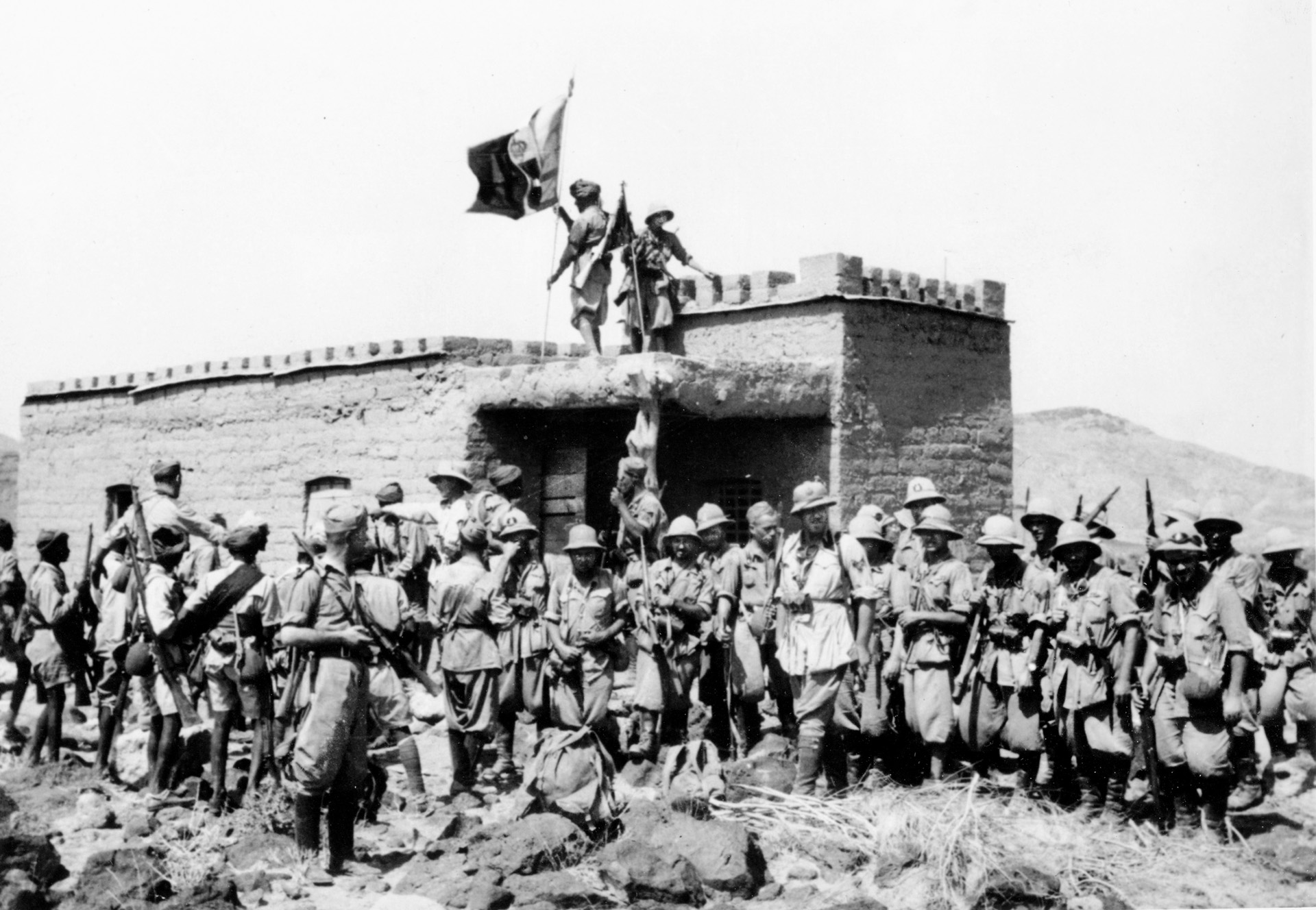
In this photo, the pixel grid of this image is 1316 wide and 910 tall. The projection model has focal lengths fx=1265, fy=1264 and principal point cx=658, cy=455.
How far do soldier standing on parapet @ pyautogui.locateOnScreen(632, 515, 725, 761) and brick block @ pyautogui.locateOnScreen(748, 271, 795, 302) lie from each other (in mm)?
4672

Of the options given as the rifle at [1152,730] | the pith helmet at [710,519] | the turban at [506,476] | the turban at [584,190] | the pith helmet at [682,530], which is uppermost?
the turban at [584,190]

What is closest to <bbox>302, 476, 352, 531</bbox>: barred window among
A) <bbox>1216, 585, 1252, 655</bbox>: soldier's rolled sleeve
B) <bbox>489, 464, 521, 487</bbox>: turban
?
<bbox>489, 464, 521, 487</bbox>: turban

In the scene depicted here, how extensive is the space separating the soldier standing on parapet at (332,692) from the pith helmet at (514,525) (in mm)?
1715

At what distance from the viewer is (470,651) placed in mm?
8133

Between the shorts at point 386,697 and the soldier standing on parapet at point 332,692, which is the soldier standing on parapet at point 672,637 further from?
the soldier standing on parapet at point 332,692

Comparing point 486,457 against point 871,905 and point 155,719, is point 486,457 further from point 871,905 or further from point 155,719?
point 871,905

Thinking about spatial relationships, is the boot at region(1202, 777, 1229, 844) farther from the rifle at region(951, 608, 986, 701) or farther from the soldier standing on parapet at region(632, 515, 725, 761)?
the soldier standing on parapet at region(632, 515, 725, 761)

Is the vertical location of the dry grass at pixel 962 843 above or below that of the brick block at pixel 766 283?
below

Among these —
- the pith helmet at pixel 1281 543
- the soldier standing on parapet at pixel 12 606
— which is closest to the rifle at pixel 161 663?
the soldier standing on parapet at pixel 12 606

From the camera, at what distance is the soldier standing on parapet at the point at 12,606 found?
9219 mm

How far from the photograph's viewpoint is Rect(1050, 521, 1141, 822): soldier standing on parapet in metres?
7.16

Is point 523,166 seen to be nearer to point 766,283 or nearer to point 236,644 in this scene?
point 766,283

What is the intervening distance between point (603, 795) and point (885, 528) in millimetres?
4246

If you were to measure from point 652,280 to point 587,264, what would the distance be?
0.73 meters
